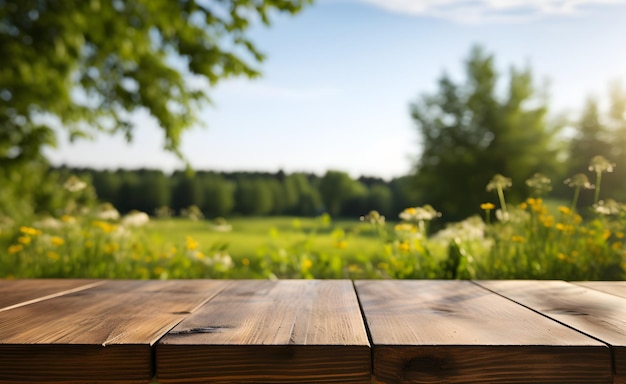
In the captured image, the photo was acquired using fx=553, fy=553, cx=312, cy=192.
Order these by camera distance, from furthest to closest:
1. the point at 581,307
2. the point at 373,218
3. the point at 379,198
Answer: the point at 379,198 < the point at 373,218 < the point at 581,307

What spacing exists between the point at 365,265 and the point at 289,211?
224 cm

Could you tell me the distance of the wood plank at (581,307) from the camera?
42.8 inches

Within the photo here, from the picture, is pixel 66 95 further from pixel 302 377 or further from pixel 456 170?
pixel 456 170

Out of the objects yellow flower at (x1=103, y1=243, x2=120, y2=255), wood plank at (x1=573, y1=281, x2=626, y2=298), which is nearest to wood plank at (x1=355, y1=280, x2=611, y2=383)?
wood plank at (x1=573, y1=281, x2=626, y2=298)

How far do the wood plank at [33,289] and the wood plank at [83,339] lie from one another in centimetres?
11

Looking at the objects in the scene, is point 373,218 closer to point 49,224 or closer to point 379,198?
point 49,224

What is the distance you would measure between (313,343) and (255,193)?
21.1 ft

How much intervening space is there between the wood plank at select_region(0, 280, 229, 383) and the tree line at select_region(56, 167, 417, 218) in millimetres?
3507

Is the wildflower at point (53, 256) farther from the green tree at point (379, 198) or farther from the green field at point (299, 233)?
the green tree at point (379, 198)

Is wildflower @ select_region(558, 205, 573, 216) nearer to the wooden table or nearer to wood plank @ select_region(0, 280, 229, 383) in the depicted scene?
the wooden table

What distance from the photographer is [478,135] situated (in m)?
23.7

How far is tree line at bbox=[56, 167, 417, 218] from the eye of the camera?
6312 mm

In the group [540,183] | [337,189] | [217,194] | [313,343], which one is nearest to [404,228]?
[540,183]

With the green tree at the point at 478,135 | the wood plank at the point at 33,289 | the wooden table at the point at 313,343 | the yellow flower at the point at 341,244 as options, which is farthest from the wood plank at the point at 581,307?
the green tree at the point at 478,135
